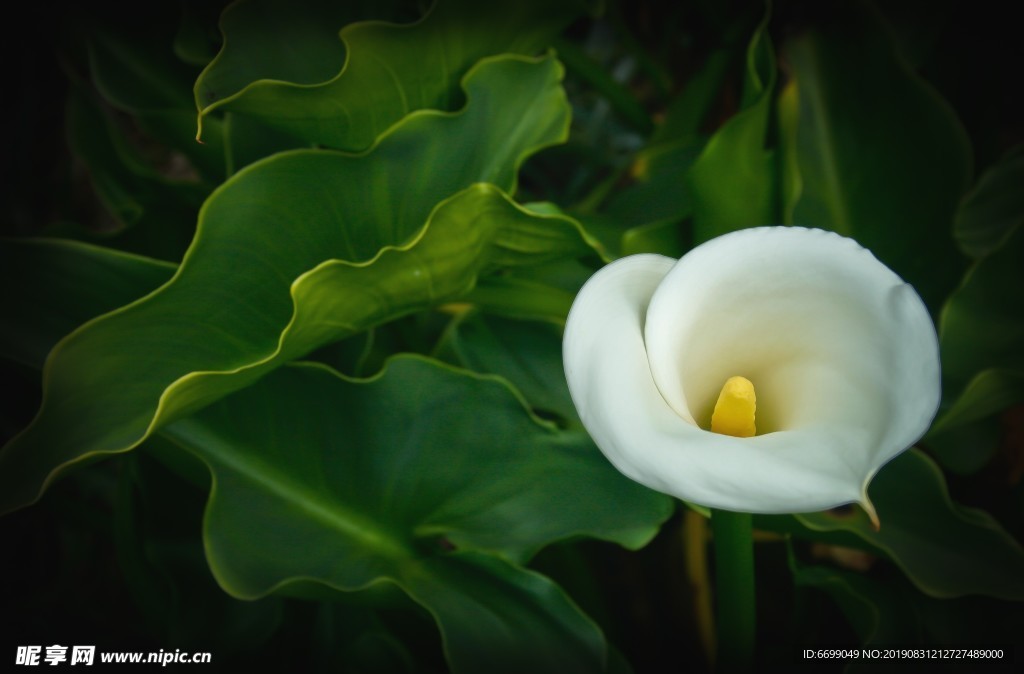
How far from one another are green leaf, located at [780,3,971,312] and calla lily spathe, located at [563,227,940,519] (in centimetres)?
27

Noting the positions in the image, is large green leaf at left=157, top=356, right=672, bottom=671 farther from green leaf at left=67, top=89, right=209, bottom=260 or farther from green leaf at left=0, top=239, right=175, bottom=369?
green leaf at left=67, top=89, right=209, bottom=260

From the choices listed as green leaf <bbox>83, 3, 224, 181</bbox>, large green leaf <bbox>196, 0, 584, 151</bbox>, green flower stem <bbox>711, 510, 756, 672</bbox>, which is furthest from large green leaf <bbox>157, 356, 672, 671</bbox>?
green leaf <bbox>83, 3, 224, 181</bbox>

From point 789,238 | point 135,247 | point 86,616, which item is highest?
point 789,238

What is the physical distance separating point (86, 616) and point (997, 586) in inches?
33.5

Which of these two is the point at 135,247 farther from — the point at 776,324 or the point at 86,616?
the point at 776,324

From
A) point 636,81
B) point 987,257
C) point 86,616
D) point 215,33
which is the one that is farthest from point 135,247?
point 636,81

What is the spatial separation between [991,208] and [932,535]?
291 millimetres

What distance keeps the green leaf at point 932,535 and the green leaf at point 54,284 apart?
1.62 feet

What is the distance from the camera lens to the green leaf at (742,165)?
531mm

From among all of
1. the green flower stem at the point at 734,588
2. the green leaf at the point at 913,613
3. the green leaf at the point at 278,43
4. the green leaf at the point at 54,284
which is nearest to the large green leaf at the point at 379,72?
the green leaf at the point at 278,43

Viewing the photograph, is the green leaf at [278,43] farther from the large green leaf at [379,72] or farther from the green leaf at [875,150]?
the green leaf at [875,150]

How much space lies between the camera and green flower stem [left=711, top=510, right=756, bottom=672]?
0.44 m

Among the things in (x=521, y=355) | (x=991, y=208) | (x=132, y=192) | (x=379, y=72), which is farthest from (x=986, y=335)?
(x=132, y=192)

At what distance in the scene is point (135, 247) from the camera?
63 centimetres
